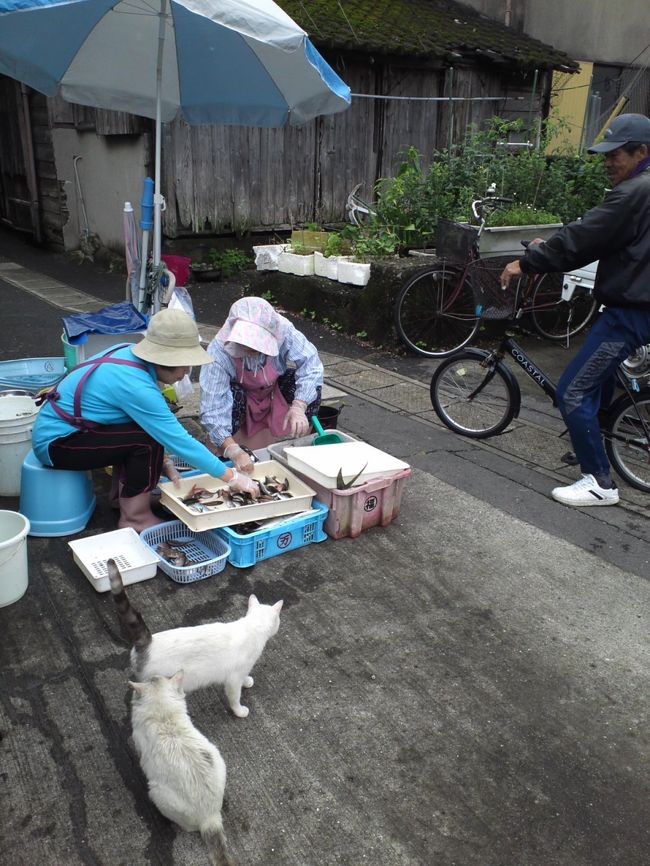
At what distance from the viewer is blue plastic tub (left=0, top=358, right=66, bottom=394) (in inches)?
192

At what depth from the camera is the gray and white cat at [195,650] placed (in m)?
2.50

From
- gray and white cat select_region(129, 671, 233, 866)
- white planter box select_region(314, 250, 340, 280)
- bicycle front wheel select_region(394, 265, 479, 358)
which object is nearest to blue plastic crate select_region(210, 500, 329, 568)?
gray and white cat select_region(129, 671, 233, 866)

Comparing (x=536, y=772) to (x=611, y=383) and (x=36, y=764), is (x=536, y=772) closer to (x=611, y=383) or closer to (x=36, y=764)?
(x=36, y=764)

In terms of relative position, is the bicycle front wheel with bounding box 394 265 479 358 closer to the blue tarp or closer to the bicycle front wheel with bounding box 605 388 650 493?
the bicycle front wheel with bounding box 605 388 650 493

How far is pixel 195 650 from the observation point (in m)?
2.53

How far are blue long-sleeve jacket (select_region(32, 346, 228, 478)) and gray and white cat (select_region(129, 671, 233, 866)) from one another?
4.54ft

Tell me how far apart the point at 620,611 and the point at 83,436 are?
2897mm

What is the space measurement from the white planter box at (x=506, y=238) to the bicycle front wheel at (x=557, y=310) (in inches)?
20.1

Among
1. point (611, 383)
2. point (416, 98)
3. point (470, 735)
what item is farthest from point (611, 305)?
point (416, 98)

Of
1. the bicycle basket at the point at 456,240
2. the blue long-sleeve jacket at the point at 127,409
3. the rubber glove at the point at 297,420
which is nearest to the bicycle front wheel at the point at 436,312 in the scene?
the bicycle basket at the point at 456,240

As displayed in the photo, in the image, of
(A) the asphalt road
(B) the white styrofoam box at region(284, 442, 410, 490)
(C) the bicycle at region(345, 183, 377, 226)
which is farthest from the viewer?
(C) the bicycle at region(345, 183, 377, 226)

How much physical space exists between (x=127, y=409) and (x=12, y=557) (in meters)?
0.88

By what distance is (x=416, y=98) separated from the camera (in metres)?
10.6

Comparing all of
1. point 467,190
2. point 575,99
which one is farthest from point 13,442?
point 575,99
